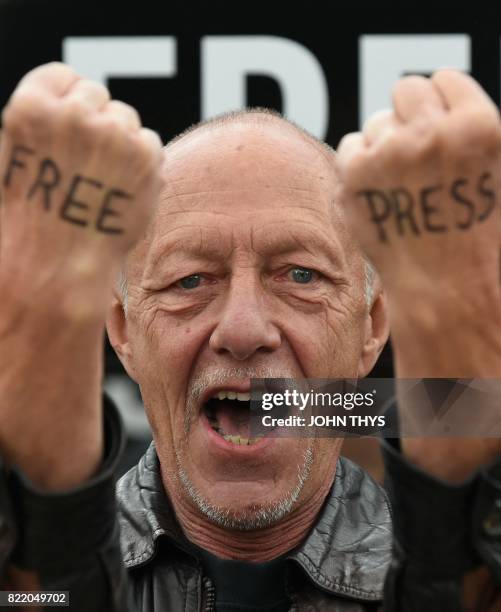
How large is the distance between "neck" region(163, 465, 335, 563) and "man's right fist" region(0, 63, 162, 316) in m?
0.93

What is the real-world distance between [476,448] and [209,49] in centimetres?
233

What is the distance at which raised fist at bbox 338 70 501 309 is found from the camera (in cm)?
172

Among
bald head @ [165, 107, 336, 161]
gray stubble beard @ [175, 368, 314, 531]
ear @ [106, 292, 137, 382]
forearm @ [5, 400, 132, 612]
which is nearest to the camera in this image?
forearm @ [5, 400, 132, 612]

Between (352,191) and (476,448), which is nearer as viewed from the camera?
(352,191)

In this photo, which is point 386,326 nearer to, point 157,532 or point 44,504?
point 157,532

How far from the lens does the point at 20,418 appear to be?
1.86m

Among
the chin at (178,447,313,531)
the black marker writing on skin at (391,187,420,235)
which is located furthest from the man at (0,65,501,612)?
the chin at (178,447,313,531)

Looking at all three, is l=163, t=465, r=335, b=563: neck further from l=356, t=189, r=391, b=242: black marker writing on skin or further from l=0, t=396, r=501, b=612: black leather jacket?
l=356, t=189, r=391, b=242: black marker writing on skin

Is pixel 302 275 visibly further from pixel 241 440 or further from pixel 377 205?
pixel 377 205

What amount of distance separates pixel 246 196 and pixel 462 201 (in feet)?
2.77

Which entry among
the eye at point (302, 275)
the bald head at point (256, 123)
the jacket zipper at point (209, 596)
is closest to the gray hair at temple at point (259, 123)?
the bald head at point (256, 123)

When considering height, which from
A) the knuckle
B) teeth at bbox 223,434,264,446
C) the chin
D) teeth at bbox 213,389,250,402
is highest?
the knuckle

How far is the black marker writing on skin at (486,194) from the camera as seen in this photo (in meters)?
1.75

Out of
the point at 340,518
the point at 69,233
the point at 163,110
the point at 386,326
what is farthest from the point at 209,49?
the point at 69,233
